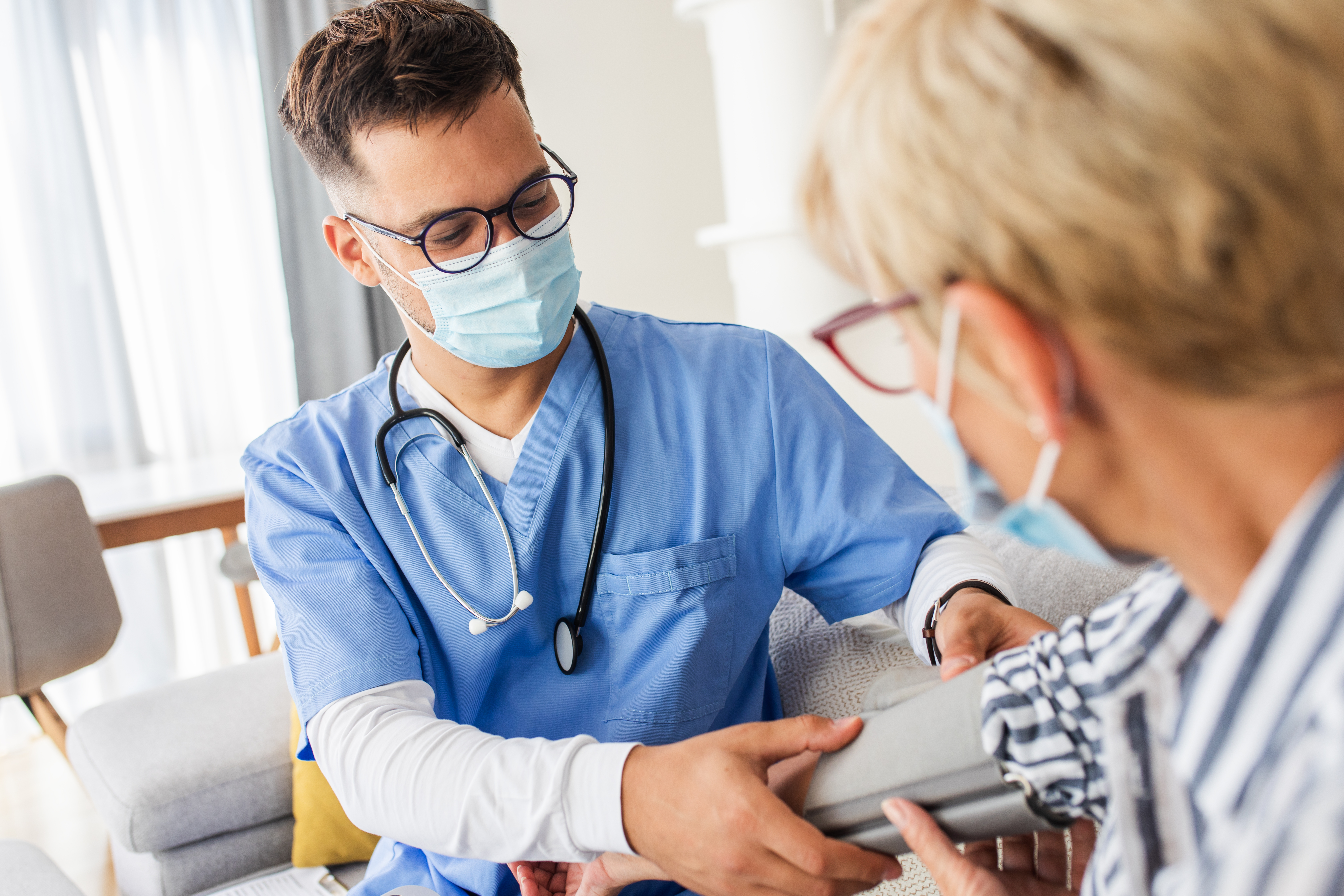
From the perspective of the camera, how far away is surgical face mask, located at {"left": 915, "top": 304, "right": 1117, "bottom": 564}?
543 millimetres

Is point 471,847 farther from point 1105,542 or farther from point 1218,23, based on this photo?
point 1218,23

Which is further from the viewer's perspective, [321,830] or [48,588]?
[48,588]

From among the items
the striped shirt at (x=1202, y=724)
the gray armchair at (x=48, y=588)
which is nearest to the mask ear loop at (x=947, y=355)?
the striped shirt at (x=1202, y=724)

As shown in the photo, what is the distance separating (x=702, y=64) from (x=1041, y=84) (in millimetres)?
3022

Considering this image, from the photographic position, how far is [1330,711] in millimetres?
440

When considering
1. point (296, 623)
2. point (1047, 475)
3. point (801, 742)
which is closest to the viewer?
point (1047, 475)

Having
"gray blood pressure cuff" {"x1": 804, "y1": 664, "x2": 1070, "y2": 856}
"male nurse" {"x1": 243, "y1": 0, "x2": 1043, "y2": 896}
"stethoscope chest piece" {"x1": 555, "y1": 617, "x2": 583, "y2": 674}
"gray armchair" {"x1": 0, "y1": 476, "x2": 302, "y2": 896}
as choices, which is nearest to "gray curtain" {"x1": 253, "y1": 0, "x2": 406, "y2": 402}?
"gray armchair" {"x1": 0, "y1": 476, "x2": 302, "y2": 896}

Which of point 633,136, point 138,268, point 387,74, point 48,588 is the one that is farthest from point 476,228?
point 138,268

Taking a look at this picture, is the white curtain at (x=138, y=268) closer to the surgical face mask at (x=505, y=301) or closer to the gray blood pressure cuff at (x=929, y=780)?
the surgical face mask at (x=505, y=301)

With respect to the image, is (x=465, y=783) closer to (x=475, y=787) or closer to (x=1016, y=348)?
(x=475, y=787)

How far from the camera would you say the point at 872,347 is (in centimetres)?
63

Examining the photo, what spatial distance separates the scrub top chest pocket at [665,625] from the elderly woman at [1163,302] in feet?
1.87

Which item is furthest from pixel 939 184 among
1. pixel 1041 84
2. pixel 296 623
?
pixel 296 623

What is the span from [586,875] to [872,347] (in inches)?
26.4
